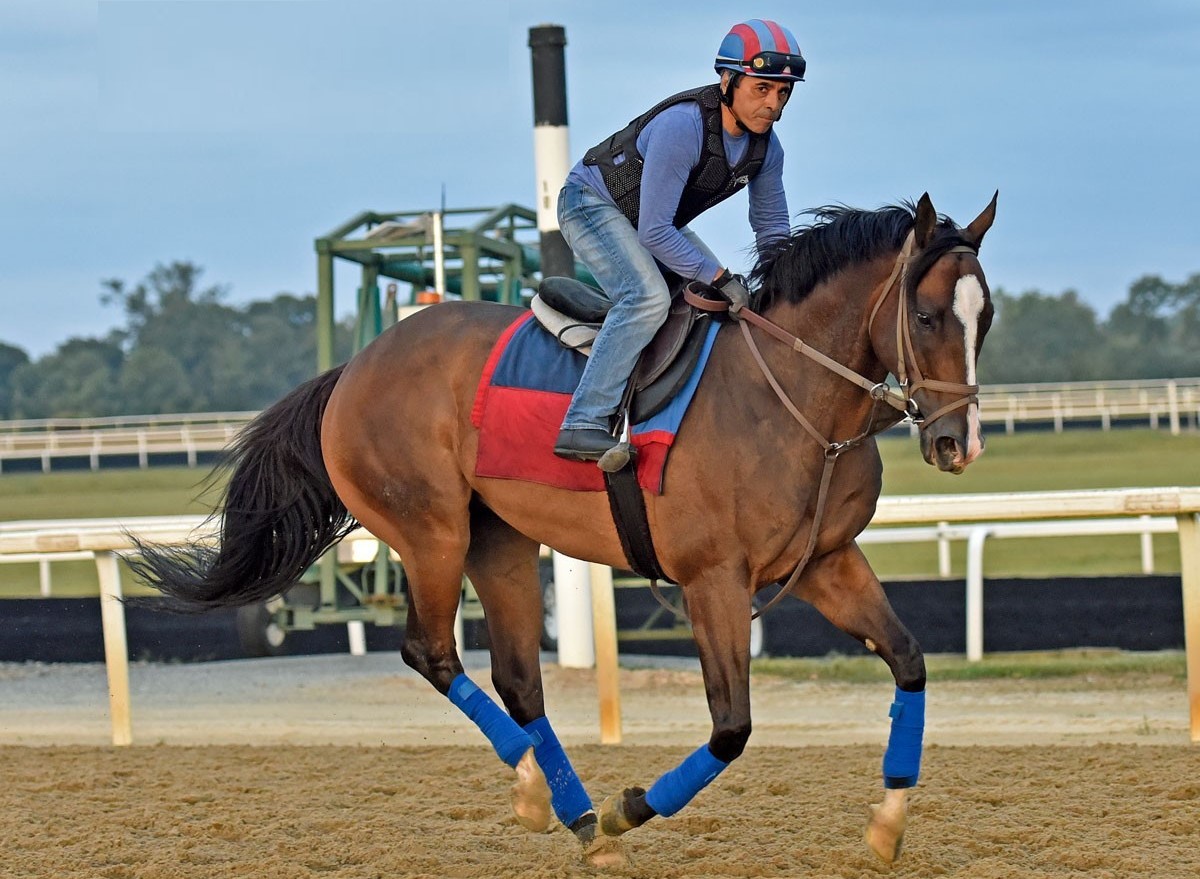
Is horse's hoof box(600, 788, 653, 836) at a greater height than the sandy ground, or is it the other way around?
horse's hoof box(600, 788, 653, 836)

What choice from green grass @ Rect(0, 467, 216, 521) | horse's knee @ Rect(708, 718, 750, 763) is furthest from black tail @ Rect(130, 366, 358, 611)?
green grass @ Rect(0, 467, 216, 521)

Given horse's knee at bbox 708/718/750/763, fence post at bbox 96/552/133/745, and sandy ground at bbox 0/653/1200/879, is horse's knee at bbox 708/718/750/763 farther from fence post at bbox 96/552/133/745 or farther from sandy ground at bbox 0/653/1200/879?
fence post at bbox 96/552/133/745

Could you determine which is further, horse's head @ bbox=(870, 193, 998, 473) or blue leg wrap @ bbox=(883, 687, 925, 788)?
blue leg wrap @ bbox=(883, 687, 925, 788)

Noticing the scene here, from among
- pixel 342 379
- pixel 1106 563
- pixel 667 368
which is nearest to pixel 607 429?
pixel 667 368

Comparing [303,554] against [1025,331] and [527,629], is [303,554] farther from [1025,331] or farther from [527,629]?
[1025,331]

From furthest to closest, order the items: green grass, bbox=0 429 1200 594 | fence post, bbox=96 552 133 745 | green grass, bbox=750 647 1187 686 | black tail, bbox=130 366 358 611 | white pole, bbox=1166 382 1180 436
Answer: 1. white pole, bbox=1166 382 1180 436
2. green grass, bbox=0 429 1200 594
3. green grass, bbox=750 647 1187 686
4. fence post, bbox=96 552 133 745
5. black tail, bbox=130 366 358 611

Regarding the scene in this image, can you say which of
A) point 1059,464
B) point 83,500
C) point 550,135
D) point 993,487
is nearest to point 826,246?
point 550,135

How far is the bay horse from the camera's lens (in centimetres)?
409

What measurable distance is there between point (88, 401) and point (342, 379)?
2180 inches

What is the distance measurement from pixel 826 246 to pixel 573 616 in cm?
443

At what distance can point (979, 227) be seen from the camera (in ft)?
13.4

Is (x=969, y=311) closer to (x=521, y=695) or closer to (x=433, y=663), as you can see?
(x=521, y=695)

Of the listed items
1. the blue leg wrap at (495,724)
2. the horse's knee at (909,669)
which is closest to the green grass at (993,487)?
the blue leg wrap at (495,724)

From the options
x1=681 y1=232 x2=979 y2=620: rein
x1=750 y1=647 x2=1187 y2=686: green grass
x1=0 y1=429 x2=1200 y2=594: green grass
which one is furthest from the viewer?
x1=0 y1=429 x2=1200 y2=594: green grass
